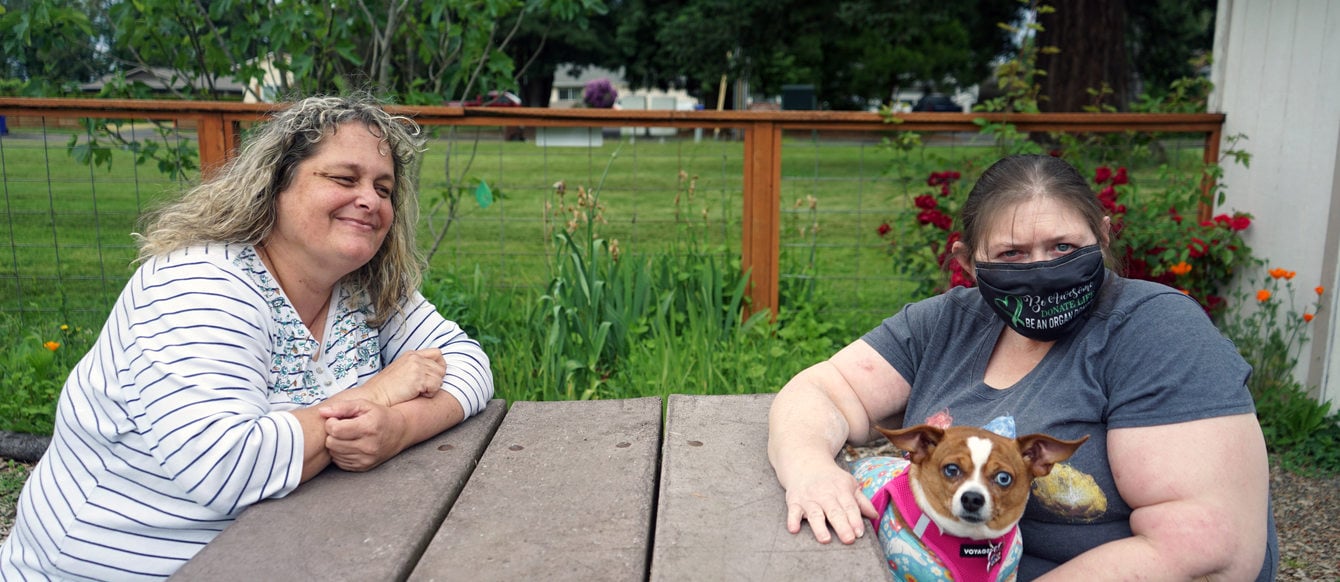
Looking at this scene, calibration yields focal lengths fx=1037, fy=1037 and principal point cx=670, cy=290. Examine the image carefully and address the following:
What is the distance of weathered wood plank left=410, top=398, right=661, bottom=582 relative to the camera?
1.49 m

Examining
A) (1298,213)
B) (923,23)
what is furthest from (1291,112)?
(923,23)

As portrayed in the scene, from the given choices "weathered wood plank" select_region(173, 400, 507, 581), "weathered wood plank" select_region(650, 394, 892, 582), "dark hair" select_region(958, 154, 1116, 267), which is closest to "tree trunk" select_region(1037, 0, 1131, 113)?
"dark hair" select_region(958, 154, 1116, 267)

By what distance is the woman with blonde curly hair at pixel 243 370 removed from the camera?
68.0 inches

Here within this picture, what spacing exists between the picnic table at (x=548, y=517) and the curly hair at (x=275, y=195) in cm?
38

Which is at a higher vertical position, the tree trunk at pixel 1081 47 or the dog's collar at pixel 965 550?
the tree trunk at pixel 1081 47

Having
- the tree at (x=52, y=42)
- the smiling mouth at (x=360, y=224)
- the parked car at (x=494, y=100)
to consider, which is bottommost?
the smiling mouth at (x=360, y=224)

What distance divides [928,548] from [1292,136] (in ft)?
11.2

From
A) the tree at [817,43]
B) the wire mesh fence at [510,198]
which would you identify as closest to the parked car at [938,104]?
the tree at [817,43]

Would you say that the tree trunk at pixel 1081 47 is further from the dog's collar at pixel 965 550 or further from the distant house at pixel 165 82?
the dog's collar at pixel 965 550

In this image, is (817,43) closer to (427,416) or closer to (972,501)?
(427,416)

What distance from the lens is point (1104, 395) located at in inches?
71.6

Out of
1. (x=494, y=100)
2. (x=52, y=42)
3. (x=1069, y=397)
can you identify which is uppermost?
(x=52, y=42)

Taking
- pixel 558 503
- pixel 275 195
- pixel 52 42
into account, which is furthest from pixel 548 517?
pixel 52 42

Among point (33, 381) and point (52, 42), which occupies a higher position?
point (52, 42)
